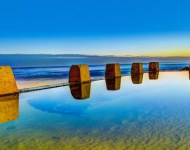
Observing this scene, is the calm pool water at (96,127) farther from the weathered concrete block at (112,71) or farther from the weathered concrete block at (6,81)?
the weathered concrete block at (112,71)

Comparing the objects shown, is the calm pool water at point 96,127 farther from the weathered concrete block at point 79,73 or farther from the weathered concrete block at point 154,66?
the weathered concrete block at point 154,66

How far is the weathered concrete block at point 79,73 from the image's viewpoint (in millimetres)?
9620

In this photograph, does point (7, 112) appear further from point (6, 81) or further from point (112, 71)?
point (112, 71)

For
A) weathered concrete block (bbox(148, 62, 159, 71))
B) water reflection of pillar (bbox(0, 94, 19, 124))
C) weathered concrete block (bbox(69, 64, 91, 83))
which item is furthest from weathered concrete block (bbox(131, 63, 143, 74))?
water reflection of pillar (bbox(0, 94, 19, 124))

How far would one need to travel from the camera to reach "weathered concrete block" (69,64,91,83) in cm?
962

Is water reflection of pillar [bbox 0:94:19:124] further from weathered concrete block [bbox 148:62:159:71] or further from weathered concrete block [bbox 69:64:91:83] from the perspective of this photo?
weathered concrete block [bbox 148:62:159:71]

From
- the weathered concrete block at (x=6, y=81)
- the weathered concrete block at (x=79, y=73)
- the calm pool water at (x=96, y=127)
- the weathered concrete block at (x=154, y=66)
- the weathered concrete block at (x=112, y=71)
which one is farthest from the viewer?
the weathered concrete block at (x=154, y=66)

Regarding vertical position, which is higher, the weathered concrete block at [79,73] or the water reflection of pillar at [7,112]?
the weathered concrete block at [79,73]

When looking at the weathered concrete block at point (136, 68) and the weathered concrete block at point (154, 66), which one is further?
the weathered concrete block at point (154, 66)

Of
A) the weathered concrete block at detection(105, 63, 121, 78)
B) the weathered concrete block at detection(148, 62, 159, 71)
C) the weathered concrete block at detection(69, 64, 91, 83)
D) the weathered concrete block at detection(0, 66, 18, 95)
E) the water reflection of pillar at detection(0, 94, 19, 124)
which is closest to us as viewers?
the water reflection of pillar at detection(0, 94, 19, 124)

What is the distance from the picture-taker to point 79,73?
9859 mm

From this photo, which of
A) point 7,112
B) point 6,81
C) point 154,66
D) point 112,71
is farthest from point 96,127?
point 154,66

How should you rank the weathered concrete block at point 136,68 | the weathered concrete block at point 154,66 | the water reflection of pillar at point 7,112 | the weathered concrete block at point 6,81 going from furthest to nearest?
the weathered concrete block at point 154,66
the weathered concrete block at point 136,68
the weathered concrete block at point 6,81
the water reflection of pillar at point 7,112

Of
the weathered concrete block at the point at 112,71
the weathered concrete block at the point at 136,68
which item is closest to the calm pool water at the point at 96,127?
the weathered concrete block at the point at 112,71
